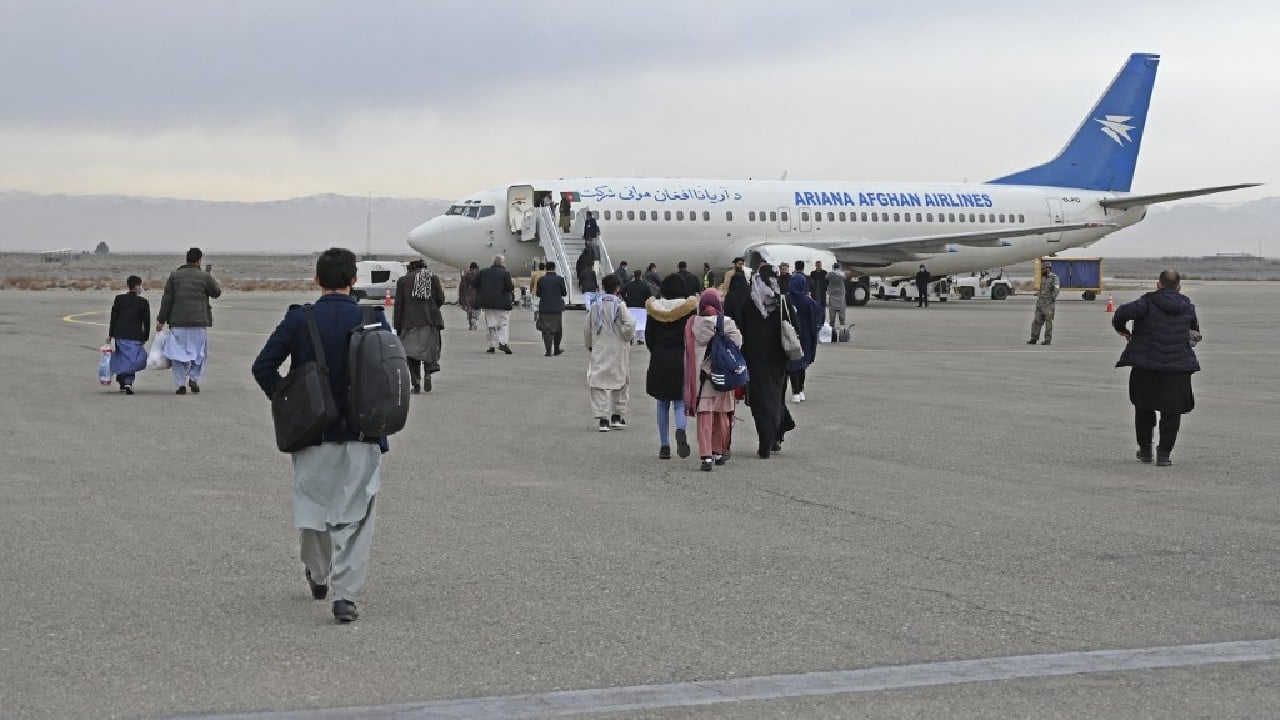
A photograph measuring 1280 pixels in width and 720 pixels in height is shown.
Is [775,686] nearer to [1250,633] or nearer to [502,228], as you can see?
[1250,633]

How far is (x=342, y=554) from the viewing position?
7105 millimetres

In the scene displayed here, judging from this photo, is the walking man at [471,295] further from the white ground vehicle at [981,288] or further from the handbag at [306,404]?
the white ground vehicle at [981,288]

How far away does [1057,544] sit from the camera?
8906mm

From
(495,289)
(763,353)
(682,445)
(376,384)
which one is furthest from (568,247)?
(376,384)

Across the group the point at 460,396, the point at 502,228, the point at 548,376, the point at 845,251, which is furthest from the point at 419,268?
the point at 845,251

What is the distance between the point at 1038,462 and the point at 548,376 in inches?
387

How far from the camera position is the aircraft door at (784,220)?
4600cm

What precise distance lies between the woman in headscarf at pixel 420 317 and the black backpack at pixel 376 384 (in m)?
11.3

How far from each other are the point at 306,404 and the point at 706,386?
551 cm

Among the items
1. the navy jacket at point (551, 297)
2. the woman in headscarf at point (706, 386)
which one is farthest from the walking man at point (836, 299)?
the woman in headscarf at point (706, 386)

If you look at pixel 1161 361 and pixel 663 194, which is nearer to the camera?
pixel 1161 361

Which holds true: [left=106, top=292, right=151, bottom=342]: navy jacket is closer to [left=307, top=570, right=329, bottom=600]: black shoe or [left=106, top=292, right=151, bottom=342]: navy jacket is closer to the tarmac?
the tarmac

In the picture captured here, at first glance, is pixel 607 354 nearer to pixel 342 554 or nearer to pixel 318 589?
pixel 318 589

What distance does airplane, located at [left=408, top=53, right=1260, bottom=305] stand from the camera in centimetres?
4194
